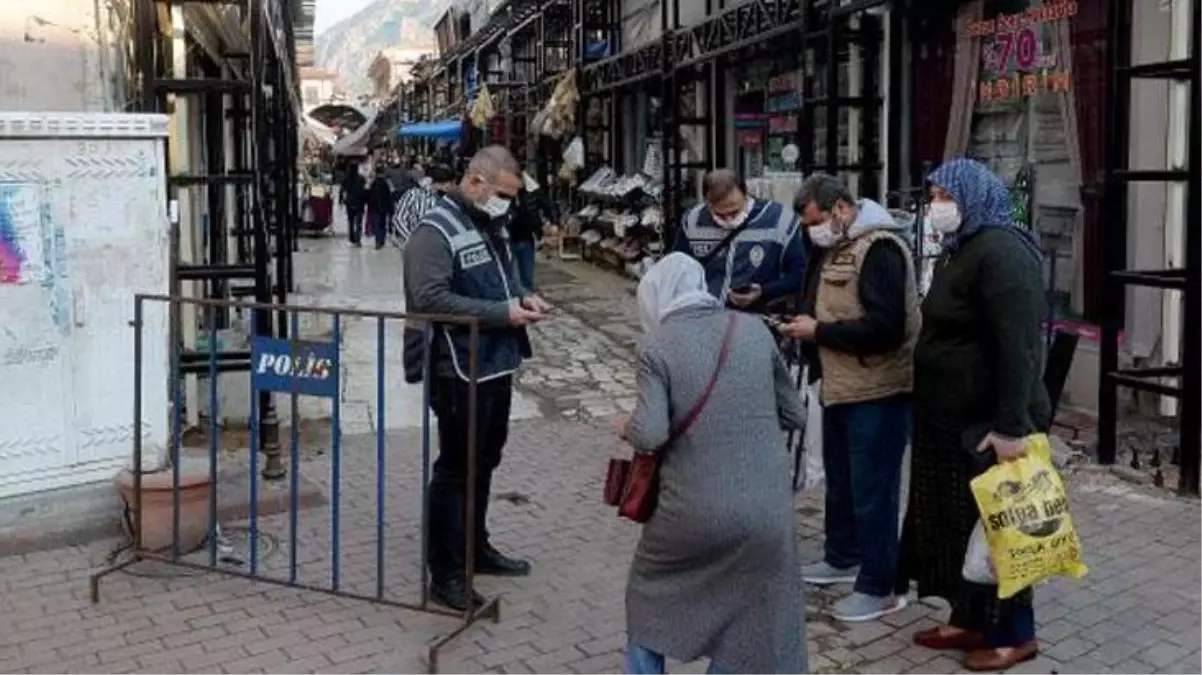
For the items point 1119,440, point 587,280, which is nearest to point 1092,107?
point 1119,440

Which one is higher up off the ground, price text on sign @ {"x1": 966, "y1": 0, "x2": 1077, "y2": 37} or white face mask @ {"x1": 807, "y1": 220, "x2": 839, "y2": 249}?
price text on sign @ {"x1": 966, "y1": 0, "x2": 1077, "y2": 37}

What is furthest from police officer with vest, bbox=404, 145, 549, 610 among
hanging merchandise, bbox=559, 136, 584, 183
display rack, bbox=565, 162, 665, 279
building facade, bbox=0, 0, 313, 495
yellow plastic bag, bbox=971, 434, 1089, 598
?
hanging merchandise, bbox=559, 136, 584, 183

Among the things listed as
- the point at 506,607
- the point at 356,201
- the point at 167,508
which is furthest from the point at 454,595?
the point at 356,201

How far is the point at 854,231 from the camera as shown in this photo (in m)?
4.76

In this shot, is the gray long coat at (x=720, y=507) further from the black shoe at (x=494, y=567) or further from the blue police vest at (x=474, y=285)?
the black shoe at (x=494, y=567)

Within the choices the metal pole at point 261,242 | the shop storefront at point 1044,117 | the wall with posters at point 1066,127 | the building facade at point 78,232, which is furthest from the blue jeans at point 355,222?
the building facade at point 78,232

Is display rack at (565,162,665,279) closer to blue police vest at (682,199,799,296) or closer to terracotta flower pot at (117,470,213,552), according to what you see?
blue police vest at (682,199,799,296)

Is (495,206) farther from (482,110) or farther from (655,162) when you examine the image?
(482,110)

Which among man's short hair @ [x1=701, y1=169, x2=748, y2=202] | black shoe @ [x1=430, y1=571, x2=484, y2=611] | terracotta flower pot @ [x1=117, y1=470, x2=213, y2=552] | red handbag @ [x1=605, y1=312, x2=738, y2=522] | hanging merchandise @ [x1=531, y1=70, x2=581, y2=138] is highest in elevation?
hanging merchandise @ [x1=531, y1=70, x2=581, y2=138]

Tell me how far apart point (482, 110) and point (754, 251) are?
799 inches

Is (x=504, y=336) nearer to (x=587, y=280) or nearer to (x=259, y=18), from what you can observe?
(x=259, y=18)

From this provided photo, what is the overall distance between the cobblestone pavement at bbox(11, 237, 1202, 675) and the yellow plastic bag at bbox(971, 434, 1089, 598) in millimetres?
522

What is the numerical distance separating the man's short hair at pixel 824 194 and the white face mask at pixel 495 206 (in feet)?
3.85

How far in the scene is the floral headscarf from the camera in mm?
4152
